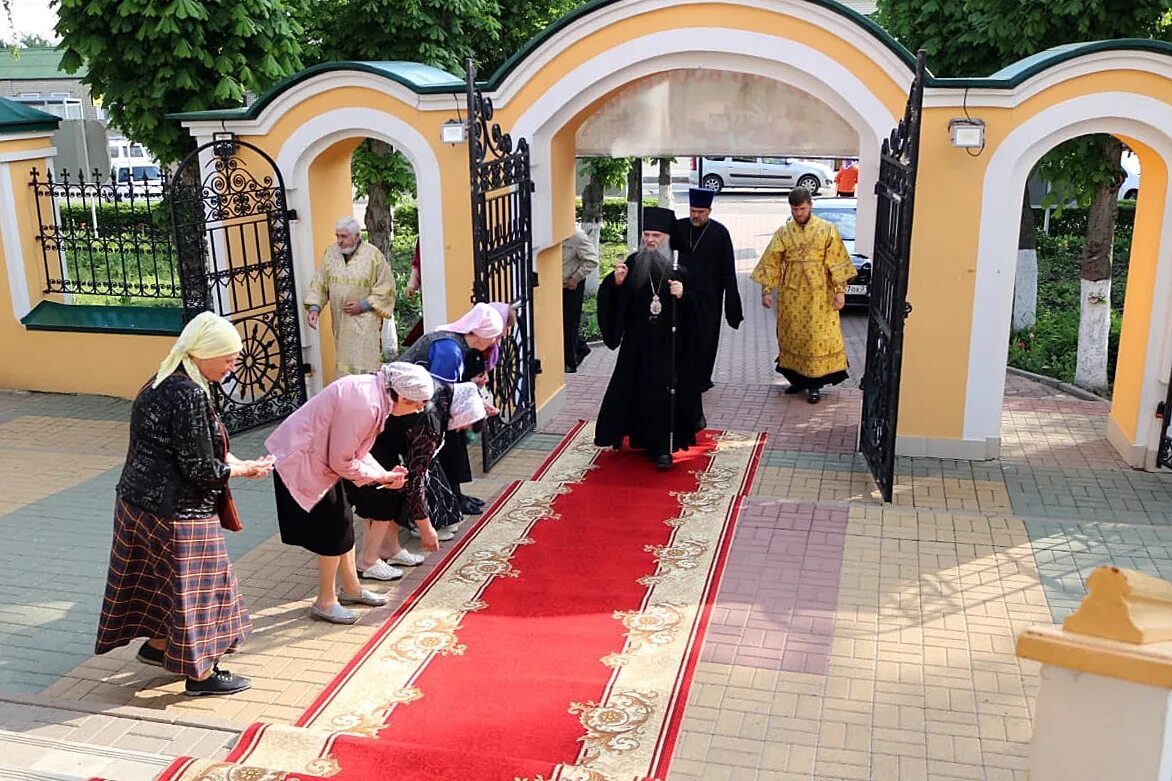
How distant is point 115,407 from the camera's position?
945 centimetres

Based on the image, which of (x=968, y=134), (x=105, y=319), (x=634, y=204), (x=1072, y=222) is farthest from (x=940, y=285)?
(x=1072, y=222)

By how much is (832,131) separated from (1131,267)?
2502 mm

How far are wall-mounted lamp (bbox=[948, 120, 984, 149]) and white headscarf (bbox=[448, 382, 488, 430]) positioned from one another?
375 cm

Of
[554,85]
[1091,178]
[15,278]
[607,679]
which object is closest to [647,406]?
[554,85]

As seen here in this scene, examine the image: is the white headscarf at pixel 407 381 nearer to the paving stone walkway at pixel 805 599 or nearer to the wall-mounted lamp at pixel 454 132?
the paving stone walkway at pixel 805 599

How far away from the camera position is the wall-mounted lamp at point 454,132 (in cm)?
780

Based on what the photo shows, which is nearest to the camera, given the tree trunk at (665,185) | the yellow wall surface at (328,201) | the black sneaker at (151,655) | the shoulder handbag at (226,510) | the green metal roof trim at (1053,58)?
the shoulder handbag at (226,510)

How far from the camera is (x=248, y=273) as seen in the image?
8.75 m

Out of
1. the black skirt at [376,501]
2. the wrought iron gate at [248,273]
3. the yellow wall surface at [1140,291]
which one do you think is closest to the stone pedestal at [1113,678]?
the black skirt at [376,501]

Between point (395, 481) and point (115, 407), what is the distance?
5.38m

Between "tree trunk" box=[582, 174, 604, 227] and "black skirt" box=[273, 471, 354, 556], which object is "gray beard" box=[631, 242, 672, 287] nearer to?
"black skirt" box=[273, 471, 354, 556]

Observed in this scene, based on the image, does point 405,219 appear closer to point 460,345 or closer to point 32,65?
point 460,345

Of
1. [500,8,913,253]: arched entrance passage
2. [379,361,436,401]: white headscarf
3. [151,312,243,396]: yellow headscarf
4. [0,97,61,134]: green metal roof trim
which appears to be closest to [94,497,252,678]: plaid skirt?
[151,312,243,396]: yellow headscarf

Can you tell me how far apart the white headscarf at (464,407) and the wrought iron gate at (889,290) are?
8.56 ft
